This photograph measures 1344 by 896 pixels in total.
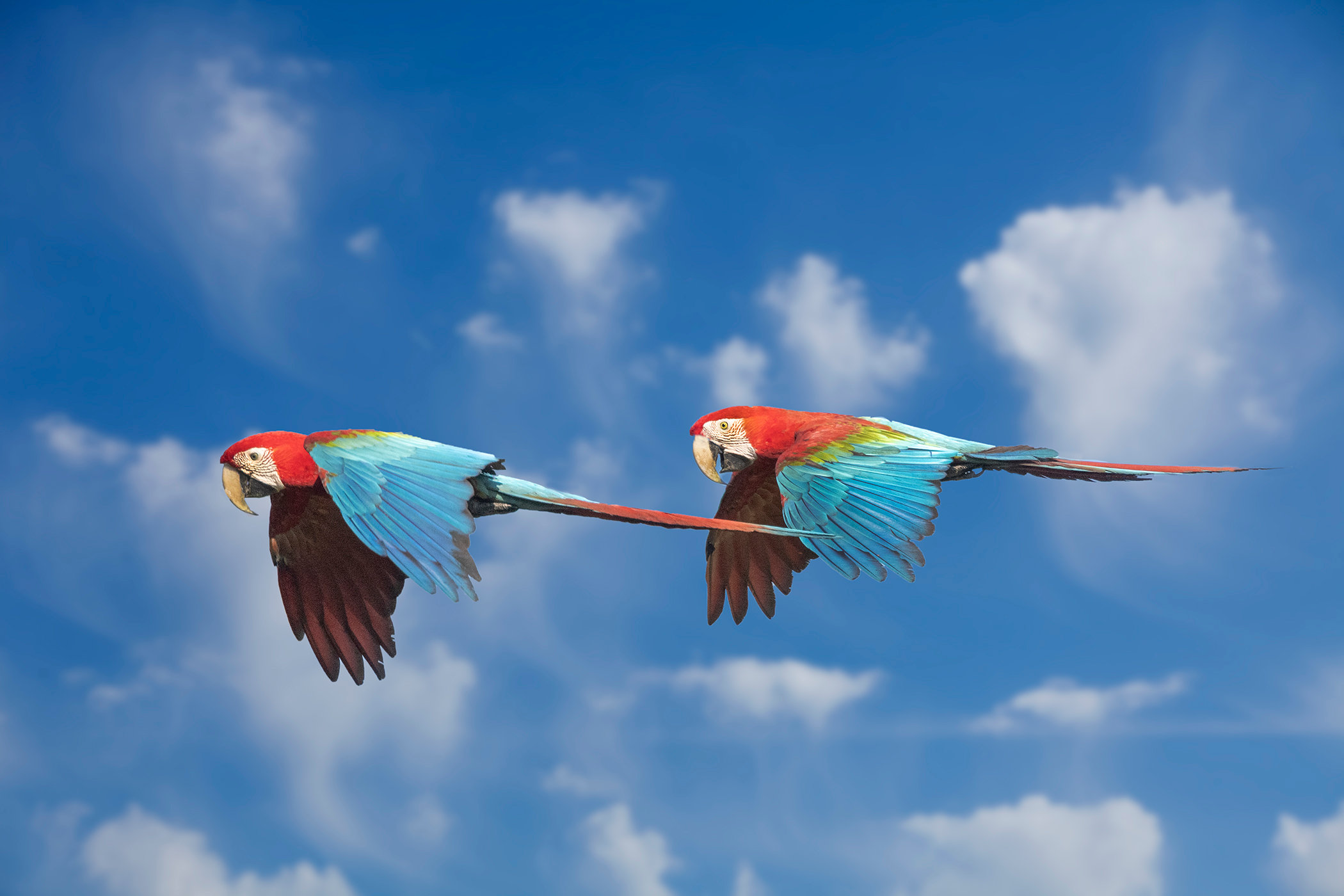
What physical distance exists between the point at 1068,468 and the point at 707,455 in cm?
212

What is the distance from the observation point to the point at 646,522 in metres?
5.75

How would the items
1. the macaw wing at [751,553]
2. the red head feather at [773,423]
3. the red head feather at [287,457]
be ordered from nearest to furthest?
the red head feather at [287,457], the red head feather at [773,423], the macaw wing at [751,553]

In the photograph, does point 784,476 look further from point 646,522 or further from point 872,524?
point 646,522

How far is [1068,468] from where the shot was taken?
691cm

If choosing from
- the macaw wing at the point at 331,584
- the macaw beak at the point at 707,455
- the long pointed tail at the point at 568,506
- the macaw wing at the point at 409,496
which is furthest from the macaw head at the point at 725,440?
the macaw wing at the point at 331,584

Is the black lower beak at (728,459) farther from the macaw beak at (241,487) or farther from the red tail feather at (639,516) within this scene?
the macaw beak at (241,487)

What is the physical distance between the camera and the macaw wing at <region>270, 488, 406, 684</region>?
6.52 metres

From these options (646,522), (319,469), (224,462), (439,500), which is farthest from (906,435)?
(224,462)

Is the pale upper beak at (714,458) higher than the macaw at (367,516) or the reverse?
higher

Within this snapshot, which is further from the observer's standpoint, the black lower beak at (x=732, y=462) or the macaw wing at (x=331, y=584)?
the black lower beak at (x=732, y=462)

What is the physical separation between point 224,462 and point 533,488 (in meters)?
1.79

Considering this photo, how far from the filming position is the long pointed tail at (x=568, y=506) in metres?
5.72

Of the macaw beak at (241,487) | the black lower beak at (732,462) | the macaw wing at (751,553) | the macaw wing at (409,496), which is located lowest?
the macaw wing at (409,496)

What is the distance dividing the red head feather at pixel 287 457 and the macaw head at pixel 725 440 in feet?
7.43
